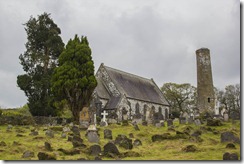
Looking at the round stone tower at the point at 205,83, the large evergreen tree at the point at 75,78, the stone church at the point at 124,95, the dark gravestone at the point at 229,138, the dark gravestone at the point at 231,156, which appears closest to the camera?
the dark gravestone at the point at 231,156

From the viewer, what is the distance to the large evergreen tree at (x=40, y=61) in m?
26.4

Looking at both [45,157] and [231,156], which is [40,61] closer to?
[45,157]

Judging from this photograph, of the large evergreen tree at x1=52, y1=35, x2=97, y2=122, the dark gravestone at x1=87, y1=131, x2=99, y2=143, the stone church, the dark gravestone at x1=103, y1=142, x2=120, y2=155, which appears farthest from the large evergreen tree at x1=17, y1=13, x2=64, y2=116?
the dark gravestone at x1=103, y1=142, x2=120, y2=155

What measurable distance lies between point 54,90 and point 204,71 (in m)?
11.5

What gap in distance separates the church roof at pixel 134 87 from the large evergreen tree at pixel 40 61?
6156 millimetres

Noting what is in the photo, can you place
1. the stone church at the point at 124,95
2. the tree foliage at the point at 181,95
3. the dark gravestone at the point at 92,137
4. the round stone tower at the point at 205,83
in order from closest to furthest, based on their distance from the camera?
the dark gravestone at the point at 92,137, the round stone tower at the point at 205,83, the stone church at the point at 124,95, the tree foliage at the point at 181,95

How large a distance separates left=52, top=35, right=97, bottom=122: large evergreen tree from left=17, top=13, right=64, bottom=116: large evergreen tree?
299cm

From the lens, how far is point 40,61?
2778cm

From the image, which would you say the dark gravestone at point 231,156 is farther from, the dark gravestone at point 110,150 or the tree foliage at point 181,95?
the tree foliage at point 181,95

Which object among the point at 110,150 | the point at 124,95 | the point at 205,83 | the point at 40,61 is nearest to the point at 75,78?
the point at 40,61

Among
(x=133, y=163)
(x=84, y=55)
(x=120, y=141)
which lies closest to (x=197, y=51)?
(x=84, y=55)

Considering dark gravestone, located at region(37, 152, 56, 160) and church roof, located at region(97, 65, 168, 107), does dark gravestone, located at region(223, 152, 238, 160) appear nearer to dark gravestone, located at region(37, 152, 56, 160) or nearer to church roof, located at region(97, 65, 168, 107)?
dark gravestone, located at region(37, 152, 56, 160)

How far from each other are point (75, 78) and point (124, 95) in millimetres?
9272

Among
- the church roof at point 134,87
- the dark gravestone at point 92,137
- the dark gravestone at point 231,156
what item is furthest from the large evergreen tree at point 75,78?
the dark gravestone at point 231,156
